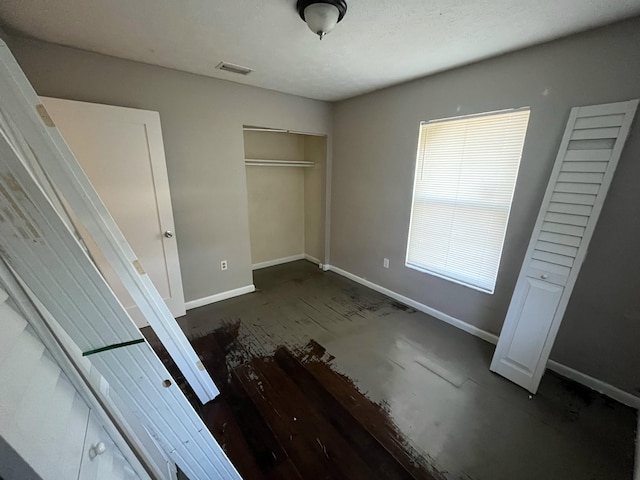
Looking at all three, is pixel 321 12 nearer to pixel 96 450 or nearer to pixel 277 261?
pixel 96 450

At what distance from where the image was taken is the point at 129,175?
2.23 meters

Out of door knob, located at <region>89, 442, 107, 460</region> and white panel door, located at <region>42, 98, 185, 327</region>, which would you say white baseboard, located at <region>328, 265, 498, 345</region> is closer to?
white panel door, located at <region>42, 98, 185, 327</region>

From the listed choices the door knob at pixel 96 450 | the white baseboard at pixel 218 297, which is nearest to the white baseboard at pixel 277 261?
the white baseboard at pixel 218 297

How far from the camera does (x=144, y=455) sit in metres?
0.93

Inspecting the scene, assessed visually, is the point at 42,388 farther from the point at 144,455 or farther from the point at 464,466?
the point at 464,466

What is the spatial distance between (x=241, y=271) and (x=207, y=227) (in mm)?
719

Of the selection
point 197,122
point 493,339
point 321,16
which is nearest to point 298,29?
point 321,16

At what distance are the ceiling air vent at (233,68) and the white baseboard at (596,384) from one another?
12.0 feet

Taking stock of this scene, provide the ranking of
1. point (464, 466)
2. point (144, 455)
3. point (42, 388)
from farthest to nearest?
point (464, 466)
point (144, 455)
point (42, 388)

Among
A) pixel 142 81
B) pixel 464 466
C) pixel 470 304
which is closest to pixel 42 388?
pixel 464 466

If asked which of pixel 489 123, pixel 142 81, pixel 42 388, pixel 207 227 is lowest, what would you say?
pixel 207 227

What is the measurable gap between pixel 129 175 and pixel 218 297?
161 centimetres

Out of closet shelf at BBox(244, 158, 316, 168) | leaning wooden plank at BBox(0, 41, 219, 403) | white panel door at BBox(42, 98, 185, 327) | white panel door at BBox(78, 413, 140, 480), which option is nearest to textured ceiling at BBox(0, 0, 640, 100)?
white panel door at BBox(42, 98, 185, 327)

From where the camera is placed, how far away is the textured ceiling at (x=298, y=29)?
1418mm
